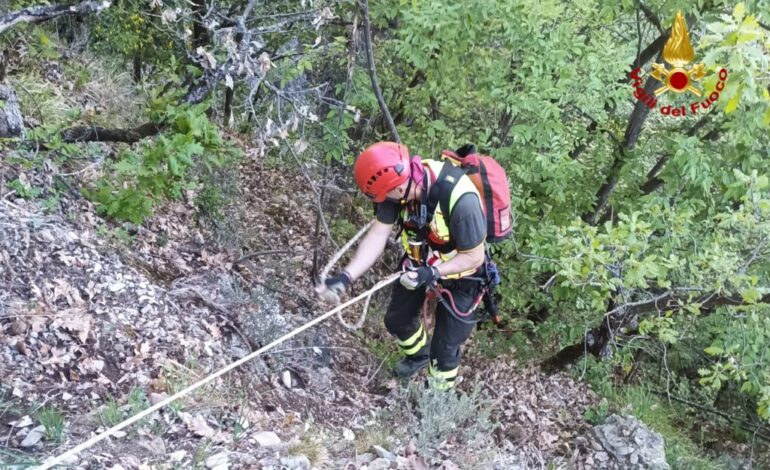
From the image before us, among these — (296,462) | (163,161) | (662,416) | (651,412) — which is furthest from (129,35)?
(662,416)

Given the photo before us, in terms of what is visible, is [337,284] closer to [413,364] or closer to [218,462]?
[218,462]

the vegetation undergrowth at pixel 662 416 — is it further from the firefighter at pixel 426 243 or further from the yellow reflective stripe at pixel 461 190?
the yellow reflective stripe at pixel 461 190

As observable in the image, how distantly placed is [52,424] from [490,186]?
2.88m

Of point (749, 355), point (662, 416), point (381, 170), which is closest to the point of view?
point (381, 170)

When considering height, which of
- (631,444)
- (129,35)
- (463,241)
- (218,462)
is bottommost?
(631,444)

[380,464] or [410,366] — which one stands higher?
[380,464]

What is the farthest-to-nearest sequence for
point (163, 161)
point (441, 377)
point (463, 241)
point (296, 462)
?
point (441, 377) < point (163, 161) < point (463, 241) < point (296, 462)

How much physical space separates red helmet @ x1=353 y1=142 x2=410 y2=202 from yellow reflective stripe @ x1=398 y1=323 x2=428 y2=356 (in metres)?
1.54

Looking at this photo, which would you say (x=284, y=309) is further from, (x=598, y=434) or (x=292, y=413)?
(x=598, y=434)

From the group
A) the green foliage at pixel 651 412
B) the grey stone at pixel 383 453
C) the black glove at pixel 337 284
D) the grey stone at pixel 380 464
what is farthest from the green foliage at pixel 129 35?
the green foliage at pixel 651 412

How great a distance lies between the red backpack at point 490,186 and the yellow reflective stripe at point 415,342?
3.78 ft

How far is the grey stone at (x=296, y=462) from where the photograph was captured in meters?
3.39

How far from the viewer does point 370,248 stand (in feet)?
13.8

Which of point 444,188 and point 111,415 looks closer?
point 111,415
